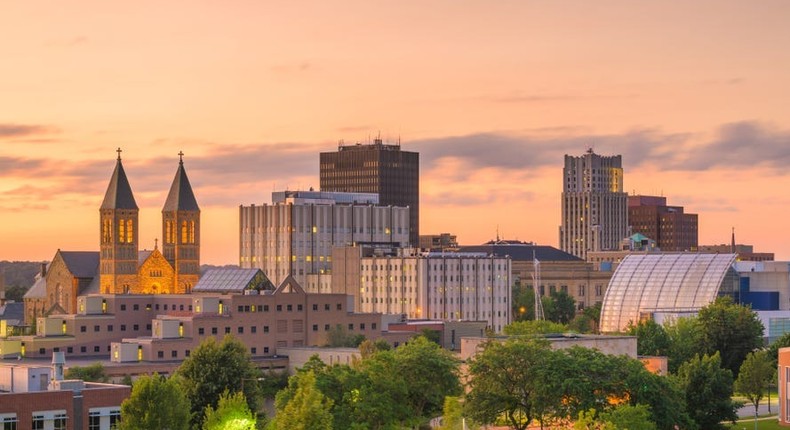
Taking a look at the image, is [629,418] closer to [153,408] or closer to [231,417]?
[231,417]

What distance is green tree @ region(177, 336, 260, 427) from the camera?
15600 cm

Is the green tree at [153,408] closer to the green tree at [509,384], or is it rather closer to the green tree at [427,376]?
the green tree at [509,384]

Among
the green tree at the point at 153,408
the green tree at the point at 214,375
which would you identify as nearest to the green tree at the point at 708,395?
the green tree at the point at 214,375

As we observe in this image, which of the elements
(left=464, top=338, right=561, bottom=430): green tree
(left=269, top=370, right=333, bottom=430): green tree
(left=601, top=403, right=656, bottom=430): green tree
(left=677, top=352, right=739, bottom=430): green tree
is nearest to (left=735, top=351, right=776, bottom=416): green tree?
(left=677, top=352, right=739, bottom=430): green tree

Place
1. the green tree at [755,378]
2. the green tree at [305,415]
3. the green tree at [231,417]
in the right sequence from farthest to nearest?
the green tree at [755,378]
the green tree at [231,417]
the green tree at [305,415]

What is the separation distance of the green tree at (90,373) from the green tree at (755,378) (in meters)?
72.0

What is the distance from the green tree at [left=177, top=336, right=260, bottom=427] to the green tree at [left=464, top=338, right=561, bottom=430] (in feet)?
94.1

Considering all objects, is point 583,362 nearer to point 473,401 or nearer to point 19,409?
point 473,401

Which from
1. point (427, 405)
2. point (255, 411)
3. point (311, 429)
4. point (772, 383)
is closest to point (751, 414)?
point (772, 383)

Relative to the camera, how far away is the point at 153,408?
402ft

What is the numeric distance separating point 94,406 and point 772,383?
9178 cm

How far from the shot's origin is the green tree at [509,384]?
136625mm

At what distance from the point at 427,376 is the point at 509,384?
42.9 feet

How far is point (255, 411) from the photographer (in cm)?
15900
